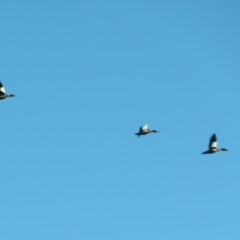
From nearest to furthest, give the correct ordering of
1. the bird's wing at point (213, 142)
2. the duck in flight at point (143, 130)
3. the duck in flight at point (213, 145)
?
the duck in flight at point (213, 145) → the bird's wing at point (213, 142) → the duck in flight at point (143, 130)

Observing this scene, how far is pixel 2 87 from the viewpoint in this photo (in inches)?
4513

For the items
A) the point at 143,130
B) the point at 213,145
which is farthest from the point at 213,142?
the point at 143,130

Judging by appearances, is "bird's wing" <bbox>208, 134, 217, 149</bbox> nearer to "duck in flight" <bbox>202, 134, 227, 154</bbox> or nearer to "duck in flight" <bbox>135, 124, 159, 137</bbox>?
"duck in flight" <bbox>202, 134, 227, 154</bbox>

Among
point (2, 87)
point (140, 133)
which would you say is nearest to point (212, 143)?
point (140, 133)

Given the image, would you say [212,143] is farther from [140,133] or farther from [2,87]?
[2,87]

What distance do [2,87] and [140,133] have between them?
12.4 m

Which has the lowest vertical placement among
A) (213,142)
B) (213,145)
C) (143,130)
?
(213,145)

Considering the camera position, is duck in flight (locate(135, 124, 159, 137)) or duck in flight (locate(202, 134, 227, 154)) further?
duck in flight (locate(135, 124, 159, 137))

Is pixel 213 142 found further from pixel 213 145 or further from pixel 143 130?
pixel 143 130

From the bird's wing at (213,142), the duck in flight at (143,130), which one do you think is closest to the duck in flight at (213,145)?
the bird's wing at (213,142)

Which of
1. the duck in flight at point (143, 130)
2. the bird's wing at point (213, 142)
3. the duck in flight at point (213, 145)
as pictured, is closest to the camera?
the duck in flight at point (213, 145)

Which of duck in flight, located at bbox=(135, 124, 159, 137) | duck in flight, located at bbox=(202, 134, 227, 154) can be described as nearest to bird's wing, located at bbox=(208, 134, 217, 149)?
duck in flight, located at bbox=(202, 134, 227, 154)

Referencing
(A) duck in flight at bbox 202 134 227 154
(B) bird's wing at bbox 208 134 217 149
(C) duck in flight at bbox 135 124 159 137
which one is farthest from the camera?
(C) duck in flight at bbox 135 124 159 137

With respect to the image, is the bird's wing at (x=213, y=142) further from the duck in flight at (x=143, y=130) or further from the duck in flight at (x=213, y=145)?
the duck in flight at (x=143, y=130)
